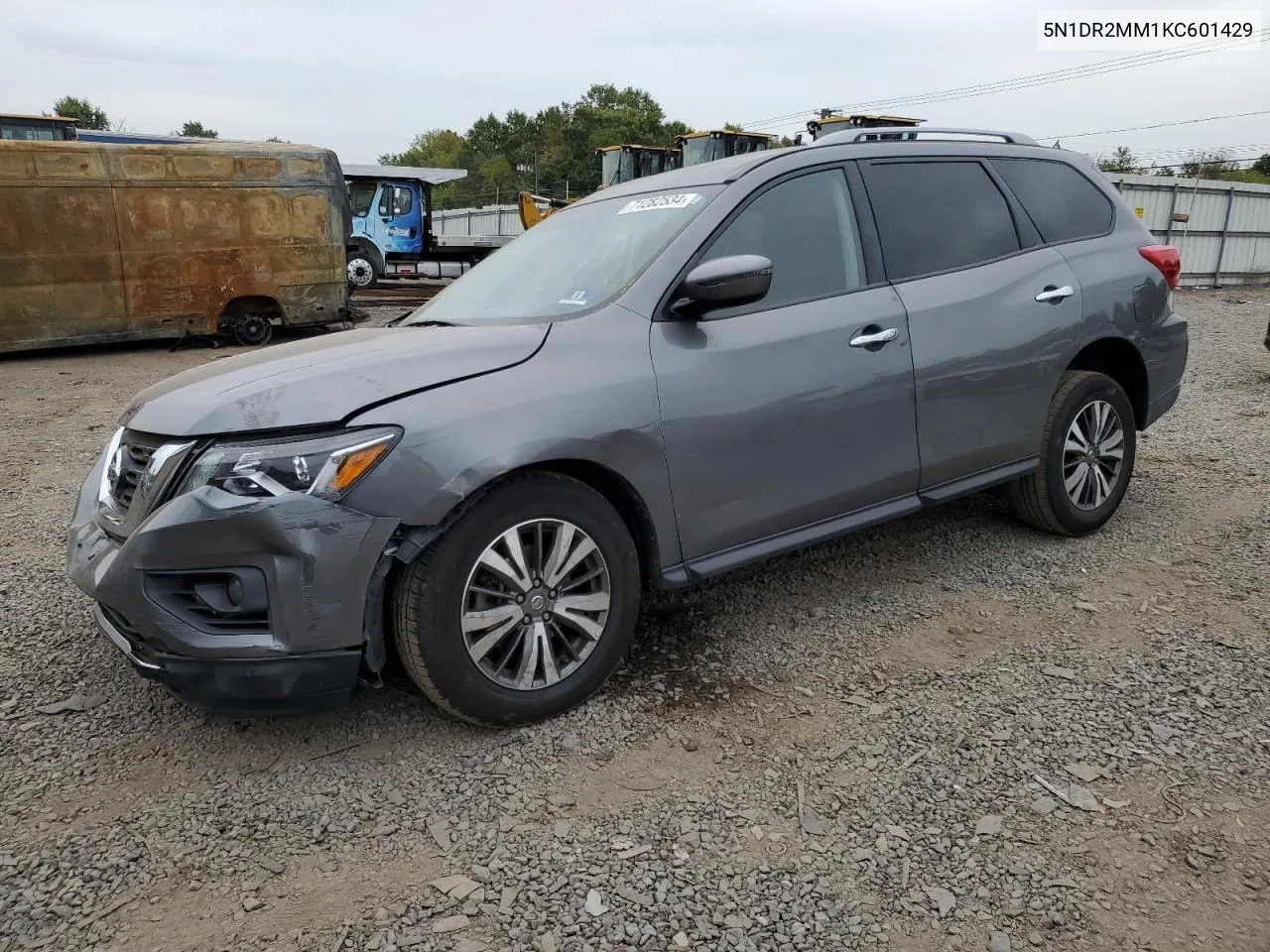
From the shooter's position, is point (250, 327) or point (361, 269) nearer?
point (250, 327)

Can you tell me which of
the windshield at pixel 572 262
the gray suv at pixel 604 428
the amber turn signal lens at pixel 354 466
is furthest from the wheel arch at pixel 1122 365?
the amber turn signal lens at pixel 354 466

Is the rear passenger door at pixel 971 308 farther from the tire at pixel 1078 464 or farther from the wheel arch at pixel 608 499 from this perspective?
the wheel arch at pixel 608 499

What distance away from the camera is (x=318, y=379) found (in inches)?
102

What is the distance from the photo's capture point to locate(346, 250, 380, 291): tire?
59.8 ft

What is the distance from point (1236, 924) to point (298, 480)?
2473mm

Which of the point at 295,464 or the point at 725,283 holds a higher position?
the point at 725,283

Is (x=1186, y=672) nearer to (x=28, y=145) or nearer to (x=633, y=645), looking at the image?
(x=633, y=645)

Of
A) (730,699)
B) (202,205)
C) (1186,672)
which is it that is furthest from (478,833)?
(202,205)

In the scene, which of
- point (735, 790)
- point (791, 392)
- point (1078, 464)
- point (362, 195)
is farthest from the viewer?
point (362, 195)

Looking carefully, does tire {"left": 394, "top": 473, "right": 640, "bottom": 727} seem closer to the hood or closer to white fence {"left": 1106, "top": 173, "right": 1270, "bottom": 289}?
the hood

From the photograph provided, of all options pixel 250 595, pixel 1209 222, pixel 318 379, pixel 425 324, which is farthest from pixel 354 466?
pixel 1209 222

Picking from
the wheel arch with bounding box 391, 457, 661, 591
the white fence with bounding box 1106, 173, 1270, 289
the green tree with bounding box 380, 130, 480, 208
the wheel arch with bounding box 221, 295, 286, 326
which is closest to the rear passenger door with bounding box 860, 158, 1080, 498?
the wheel arch with bounding box 391, 457, 661, 591

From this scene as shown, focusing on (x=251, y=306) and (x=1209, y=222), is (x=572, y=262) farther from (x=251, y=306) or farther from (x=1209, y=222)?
(x=1209, y=222)

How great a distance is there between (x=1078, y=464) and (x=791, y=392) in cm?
188
